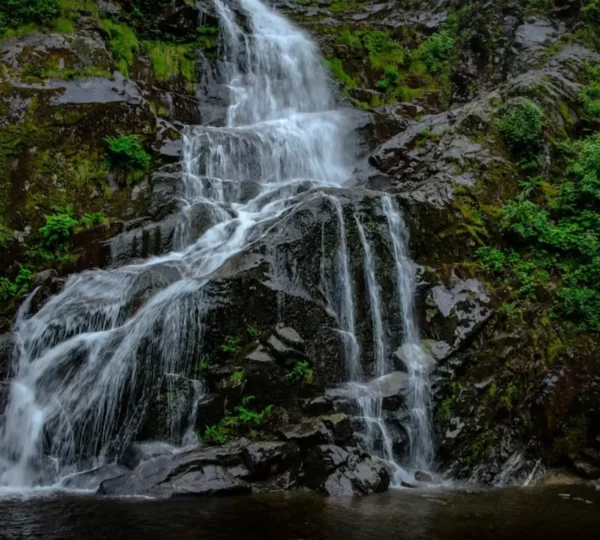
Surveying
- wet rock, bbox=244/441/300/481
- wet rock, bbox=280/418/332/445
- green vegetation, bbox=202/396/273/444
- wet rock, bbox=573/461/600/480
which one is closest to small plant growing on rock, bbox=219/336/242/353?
green vegetation, bbox=202/396/273/444

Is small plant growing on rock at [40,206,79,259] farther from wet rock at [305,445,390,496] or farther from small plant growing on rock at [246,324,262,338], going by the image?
wet rock at [305,445,390,496]

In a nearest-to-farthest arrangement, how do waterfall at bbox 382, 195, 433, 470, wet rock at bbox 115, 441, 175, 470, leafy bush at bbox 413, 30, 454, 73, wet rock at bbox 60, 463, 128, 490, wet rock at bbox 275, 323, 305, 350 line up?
wet rock at bbox 60, 463, 128, 490 < wet rock at bbox 115, 441, 175, 470 < waterfall at bbox 382, 195, 433, 470 < wet rock at bbox 275, 323, 305, 350 < leafy bush at bbox 413, 30, 454, 73

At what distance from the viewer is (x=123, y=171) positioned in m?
14.9

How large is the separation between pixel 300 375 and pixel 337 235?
3178mm

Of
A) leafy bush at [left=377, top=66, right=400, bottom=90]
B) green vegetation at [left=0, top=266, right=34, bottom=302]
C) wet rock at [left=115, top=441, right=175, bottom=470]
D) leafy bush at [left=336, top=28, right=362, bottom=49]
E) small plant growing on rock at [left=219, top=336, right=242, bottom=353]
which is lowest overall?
wet rock at [left=115, top=441, right=175, bottom=470]

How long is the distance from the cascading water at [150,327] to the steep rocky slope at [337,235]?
0.83ft

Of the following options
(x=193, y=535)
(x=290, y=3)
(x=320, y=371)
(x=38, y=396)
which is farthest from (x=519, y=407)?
(x=290, y=3)

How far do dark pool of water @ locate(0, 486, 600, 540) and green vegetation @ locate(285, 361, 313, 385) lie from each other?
2.10 meters

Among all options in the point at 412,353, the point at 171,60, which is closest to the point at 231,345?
the point at 412,353

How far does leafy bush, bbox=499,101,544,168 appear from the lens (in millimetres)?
14336

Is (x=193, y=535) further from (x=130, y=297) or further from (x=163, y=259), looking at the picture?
(x=163, y=259)

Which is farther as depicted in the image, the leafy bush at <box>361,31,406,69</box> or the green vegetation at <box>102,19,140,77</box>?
the leafy bush at <box>361,31,406,69</box>

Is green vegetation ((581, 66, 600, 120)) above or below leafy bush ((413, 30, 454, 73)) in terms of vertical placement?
below

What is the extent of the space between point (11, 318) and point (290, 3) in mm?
19130
